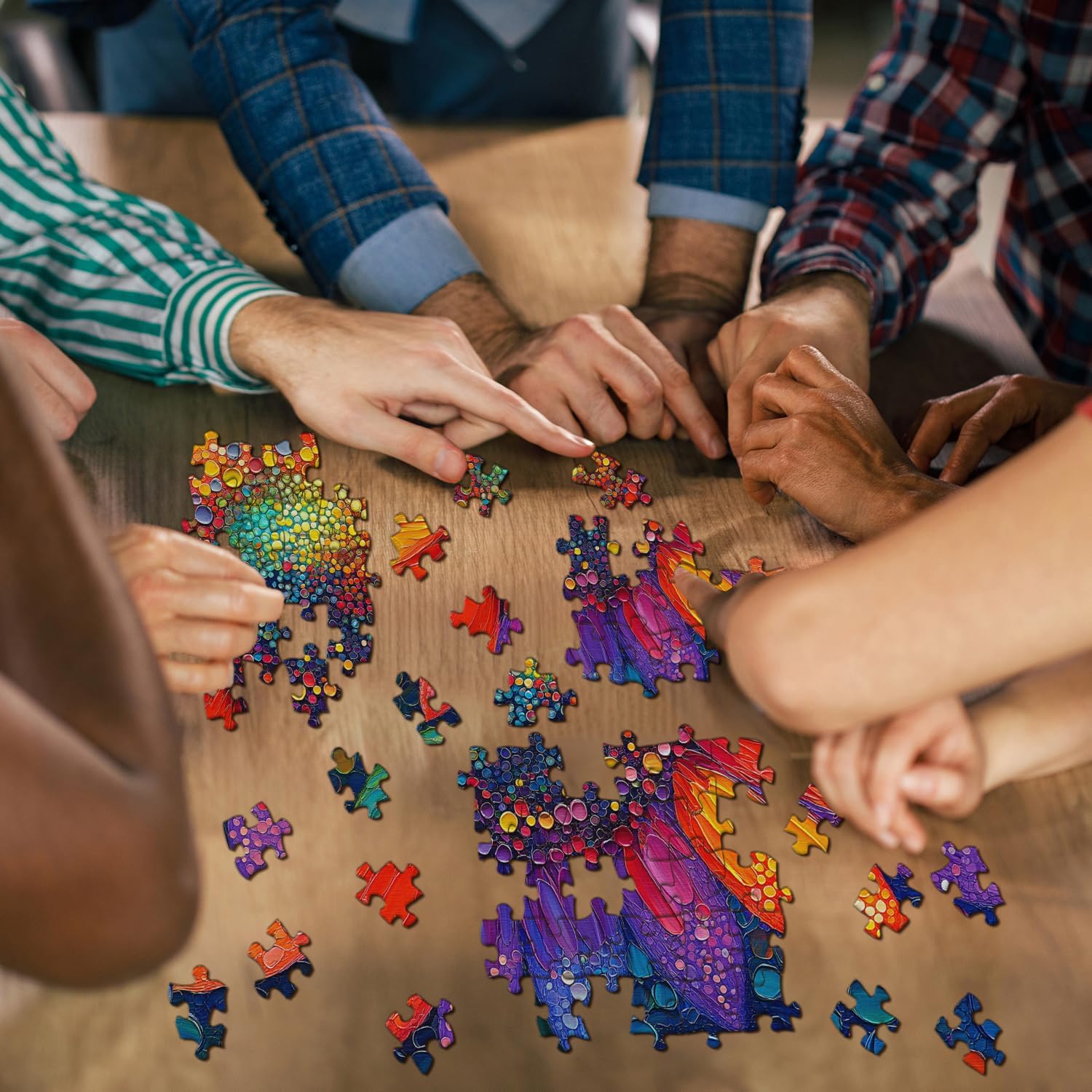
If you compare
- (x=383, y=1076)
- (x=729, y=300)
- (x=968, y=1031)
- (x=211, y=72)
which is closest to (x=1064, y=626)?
(x=968, y=1031)

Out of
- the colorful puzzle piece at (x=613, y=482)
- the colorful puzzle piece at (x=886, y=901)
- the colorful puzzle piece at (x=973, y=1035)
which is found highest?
the colorful puzzle piece at (x=613, y=482)

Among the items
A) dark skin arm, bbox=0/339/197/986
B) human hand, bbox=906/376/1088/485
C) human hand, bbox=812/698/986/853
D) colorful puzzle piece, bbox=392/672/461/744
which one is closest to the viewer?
dark skin arm, bbox=0/339/197/986

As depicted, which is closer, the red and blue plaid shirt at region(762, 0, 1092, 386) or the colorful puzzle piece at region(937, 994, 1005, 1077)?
the colorful puzzle piece at region(937, 994, 1005, 1077)

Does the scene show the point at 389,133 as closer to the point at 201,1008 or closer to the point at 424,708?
the point at 424,708

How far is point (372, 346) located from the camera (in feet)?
3.58

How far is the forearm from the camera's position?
1.70ft

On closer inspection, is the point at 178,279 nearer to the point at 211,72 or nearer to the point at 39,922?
the point at 211,72

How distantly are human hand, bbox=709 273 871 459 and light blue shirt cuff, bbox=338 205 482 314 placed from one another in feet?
1.17

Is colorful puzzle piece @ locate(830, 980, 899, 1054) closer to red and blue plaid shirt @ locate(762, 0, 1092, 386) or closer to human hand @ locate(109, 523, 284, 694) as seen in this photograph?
human hand @ locate(109, 523, 284, 694)

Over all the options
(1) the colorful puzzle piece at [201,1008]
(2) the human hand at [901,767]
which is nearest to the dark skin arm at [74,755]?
(1) the colorful puzzle piece at [201,1008]

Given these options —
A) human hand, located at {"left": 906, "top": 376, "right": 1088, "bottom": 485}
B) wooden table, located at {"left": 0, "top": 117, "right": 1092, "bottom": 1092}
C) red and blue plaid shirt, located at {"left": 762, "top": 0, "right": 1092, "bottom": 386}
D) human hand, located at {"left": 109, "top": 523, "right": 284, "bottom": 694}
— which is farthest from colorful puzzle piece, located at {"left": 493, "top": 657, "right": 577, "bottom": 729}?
red and blue plaid shirt, located at {"left": 762, "top": 0, "right": 1092, "bottom": 386}

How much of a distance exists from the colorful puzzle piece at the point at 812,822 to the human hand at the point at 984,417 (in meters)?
0.43

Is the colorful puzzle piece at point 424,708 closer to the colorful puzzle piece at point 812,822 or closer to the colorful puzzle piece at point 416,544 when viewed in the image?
the colorful puzzle piece at point 416,544

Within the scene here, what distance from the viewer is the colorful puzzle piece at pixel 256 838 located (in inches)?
30.8
